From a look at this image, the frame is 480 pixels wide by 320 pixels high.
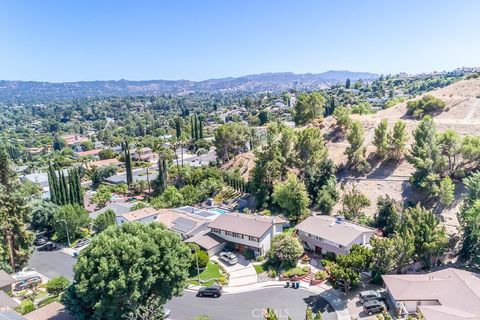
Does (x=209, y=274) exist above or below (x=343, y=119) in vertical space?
below

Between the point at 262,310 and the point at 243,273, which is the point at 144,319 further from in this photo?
the point at 243,273

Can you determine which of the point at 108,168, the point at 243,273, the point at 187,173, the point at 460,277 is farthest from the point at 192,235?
the point at 108,168

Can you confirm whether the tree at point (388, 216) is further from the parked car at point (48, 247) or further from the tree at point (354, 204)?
the parked car at point (48, 247)

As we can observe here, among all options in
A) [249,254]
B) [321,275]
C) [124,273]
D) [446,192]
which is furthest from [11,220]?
[446,192]

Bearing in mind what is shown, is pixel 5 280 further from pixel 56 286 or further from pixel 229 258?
pixel 229 258

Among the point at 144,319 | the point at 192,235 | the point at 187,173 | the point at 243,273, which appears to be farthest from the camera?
the point at 187,173

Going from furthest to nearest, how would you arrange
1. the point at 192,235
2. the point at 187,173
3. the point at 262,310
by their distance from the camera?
1. the point at 187,173
2. the point at 192,235
3. the point at 262,310

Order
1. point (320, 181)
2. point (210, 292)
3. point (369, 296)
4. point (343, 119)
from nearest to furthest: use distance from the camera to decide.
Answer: point (369, 296) → point (210, 292) → point (320, 181) → point (343, 119)

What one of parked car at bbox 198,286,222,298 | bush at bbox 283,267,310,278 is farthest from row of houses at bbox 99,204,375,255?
parked car at bbox 198,286,222,298
